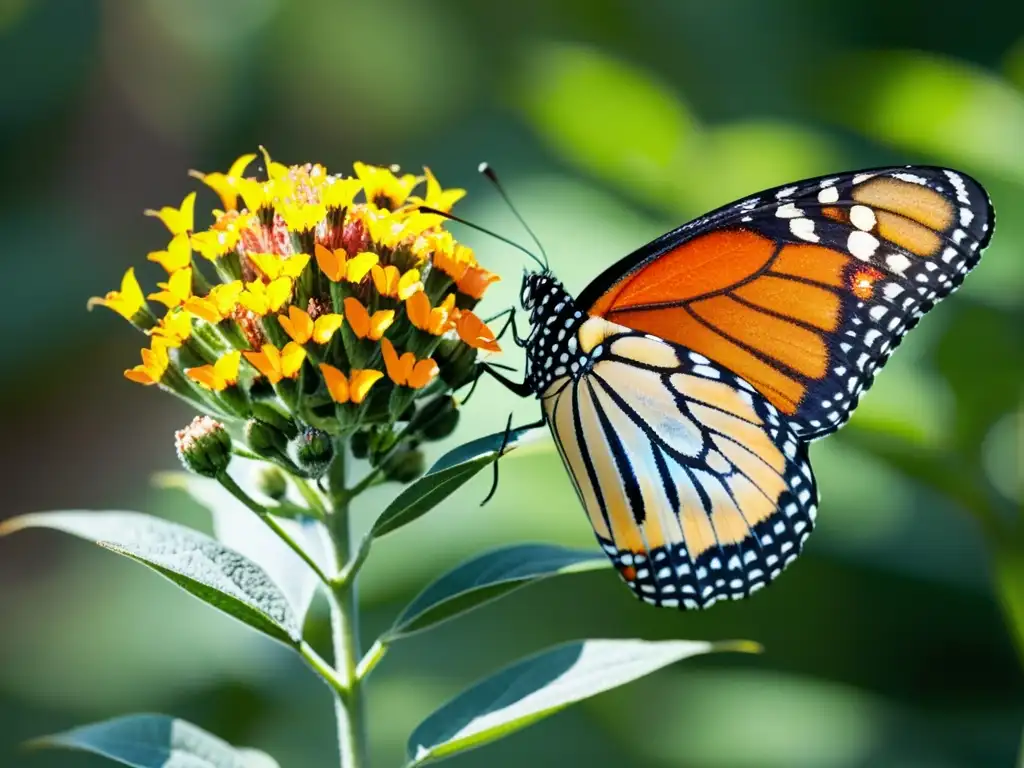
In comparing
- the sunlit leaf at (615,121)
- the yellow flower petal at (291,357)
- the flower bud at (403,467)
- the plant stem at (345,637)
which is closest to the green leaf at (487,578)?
the plant stem at (345,637)

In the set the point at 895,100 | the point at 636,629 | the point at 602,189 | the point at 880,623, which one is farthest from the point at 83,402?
the point at 895,100

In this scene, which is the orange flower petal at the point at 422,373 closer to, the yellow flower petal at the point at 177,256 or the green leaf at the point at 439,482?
the green leaf at the point at 439,482

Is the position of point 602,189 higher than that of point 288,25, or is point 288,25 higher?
point 288,25

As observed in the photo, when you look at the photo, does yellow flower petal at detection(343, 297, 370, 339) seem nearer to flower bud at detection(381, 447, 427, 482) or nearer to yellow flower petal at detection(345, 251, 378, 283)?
yellow flower petal at detection(345, 251, 378, 283)

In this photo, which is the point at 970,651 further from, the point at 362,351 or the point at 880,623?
the point at 362,351

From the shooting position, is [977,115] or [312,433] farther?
[977,115]

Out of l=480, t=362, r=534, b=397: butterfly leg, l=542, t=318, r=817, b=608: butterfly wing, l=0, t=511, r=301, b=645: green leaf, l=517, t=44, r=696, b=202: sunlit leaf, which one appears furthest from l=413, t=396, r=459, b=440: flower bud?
l=517, t=44, r=696, b=202: sunlit leaf
